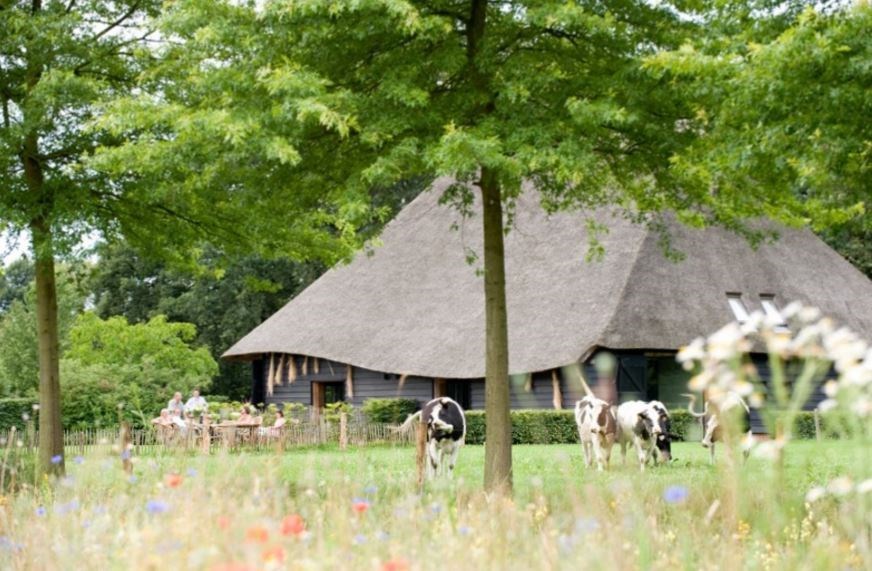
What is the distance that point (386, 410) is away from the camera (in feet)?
107

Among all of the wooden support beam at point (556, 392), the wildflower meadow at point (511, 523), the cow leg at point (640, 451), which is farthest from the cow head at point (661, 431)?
the wooden support beam at point (556, 392)

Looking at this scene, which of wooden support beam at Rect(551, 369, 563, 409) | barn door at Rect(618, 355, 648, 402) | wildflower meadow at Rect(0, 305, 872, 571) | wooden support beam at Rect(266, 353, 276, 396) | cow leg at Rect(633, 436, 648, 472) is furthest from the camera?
wooden support beam at Rect(266, 353, 276, 396)

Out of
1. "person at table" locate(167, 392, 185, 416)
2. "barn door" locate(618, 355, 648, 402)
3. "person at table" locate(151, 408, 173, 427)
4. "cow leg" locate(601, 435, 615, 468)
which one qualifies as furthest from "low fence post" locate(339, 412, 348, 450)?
Answer: "cow leg" locate(601, 435, 615, 468)

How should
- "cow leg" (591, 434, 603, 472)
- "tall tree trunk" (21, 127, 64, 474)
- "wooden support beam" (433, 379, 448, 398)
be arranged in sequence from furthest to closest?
"wooden support beam" (433, 379, 448, 398) < "cow leg" (591, 434, 603, 472) < "tall tree trunk" (21, 127, 64, 474)

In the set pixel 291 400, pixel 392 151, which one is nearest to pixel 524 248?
pixel 291 400

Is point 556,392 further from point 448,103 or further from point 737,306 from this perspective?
point 448,103

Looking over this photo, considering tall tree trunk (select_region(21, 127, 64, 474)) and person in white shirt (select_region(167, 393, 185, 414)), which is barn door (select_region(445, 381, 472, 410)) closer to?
person in white shirt (select_region(167, 393, 185, 414))

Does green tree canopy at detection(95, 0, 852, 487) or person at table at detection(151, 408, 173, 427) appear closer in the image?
green tree canopy at detection(95, 0, 852, 487)

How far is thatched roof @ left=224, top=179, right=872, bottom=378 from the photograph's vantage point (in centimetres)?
3159

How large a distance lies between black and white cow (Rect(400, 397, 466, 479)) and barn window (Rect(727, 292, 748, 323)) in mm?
17933

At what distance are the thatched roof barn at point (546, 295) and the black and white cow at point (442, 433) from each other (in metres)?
13.0

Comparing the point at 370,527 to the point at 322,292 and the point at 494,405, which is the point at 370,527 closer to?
the point at 494,405

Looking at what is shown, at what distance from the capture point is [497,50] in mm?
12594

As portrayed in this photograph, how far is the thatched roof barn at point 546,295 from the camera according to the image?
31.5 m
